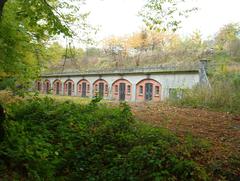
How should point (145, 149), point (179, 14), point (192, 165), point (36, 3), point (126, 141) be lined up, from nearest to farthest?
point (192, 165)
point (145, 149)
point (126, 141)
point (36, 3)
point (179, 14)

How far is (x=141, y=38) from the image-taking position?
42.8 m

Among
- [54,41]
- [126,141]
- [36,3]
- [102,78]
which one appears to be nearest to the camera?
[126,141]

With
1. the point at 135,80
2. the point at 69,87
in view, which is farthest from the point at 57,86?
the point at 135,80

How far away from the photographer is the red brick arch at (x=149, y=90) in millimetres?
27953

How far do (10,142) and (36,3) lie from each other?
13.1ft

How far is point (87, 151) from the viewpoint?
223 inches

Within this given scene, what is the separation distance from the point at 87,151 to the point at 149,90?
923 inches

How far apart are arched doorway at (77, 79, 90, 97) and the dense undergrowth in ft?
75.5

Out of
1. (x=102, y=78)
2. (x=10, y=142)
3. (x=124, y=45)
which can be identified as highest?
(x=124, y=45)

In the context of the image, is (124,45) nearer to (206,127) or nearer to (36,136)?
(206,127)

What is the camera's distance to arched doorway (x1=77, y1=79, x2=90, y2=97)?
37.6 m

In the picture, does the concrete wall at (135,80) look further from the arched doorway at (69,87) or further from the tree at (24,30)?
the tree at (24,30)

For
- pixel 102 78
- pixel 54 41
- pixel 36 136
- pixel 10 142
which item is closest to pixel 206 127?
pixel 36 136

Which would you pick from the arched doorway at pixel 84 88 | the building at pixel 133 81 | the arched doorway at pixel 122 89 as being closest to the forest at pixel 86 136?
the building at pixel 133 81
